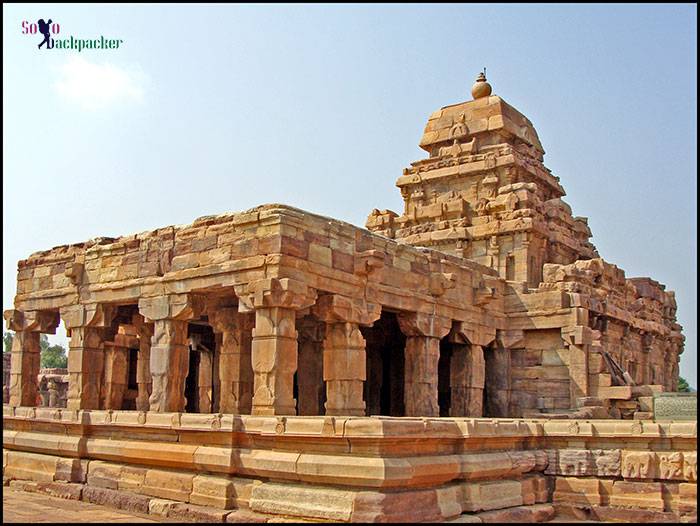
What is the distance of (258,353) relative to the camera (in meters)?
12.8

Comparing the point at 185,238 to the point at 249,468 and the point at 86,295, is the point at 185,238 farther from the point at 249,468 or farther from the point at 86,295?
the point at 249,468

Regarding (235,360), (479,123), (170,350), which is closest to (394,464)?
(170,350)

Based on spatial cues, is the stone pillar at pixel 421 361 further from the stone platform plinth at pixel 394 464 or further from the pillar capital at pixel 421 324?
the stone platform plinth at pixel 394 464

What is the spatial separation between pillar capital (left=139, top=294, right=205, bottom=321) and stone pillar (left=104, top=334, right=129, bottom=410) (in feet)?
21.1

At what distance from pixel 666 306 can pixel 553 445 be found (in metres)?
15.7

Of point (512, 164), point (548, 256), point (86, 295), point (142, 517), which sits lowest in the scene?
point (142, 517)

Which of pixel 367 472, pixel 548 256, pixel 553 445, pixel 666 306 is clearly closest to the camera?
pixel 367 472

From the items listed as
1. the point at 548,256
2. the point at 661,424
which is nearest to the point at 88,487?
the point at 661,424

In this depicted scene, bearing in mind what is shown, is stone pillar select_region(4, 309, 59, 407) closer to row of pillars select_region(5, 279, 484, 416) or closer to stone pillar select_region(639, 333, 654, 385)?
row of pillars select_region(5, 279, 484, 416)

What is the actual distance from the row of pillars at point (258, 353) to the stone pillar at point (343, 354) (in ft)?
0.06

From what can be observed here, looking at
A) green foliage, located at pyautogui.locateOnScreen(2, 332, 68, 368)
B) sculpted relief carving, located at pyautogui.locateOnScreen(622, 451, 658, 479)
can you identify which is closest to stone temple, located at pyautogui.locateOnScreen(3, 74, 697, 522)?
sculpted relief carving, located at pyautogui.locateOnScreen(622, 451, 658, 479)

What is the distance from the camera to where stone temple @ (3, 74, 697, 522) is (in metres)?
9.93

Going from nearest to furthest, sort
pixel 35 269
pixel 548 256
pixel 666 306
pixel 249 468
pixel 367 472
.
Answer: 1. pixel 367 472
2. pixel 249 468
3. pixel 35 269
4. pixel 548 256
5. pixel 666 306

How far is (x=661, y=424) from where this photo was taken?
10.6 metres
